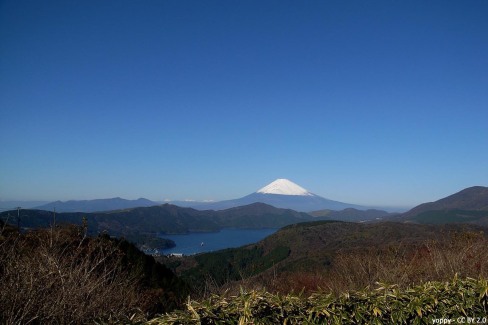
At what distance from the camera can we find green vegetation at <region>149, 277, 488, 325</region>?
2.75 m

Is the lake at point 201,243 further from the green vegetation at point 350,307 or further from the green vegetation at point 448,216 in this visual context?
the green vegetation at point 350,307

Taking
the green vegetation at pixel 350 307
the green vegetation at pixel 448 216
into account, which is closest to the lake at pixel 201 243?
the green vegetation at pixel 448 216

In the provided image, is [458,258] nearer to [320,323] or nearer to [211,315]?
[320,323]

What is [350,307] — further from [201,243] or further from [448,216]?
[448,216]

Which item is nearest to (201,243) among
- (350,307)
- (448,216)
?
(448,216)

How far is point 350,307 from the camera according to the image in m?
3.07

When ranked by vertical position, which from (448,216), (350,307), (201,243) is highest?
(350,307)

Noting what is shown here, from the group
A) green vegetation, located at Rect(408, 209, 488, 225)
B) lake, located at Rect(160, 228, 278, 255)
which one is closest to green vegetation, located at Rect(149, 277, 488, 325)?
lake, located at Rect(160, 228, 278, 255)

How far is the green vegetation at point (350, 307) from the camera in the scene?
2.75 m

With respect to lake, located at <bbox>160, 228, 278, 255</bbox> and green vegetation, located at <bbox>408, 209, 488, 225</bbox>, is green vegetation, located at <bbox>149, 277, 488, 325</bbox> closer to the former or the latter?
lake, located at <bbox>160, 228, 278, 255</bbox>

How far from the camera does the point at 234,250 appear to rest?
87.7 m

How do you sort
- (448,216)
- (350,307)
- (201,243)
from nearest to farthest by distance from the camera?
(350,307) < (201,243) < (448,216)

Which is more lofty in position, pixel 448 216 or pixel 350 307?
pixel 350 307

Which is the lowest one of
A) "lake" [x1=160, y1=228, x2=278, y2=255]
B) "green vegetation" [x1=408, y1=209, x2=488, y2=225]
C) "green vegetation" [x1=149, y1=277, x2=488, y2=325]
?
"lake" [x1=160, y1=228, x2=278, y2=255]
